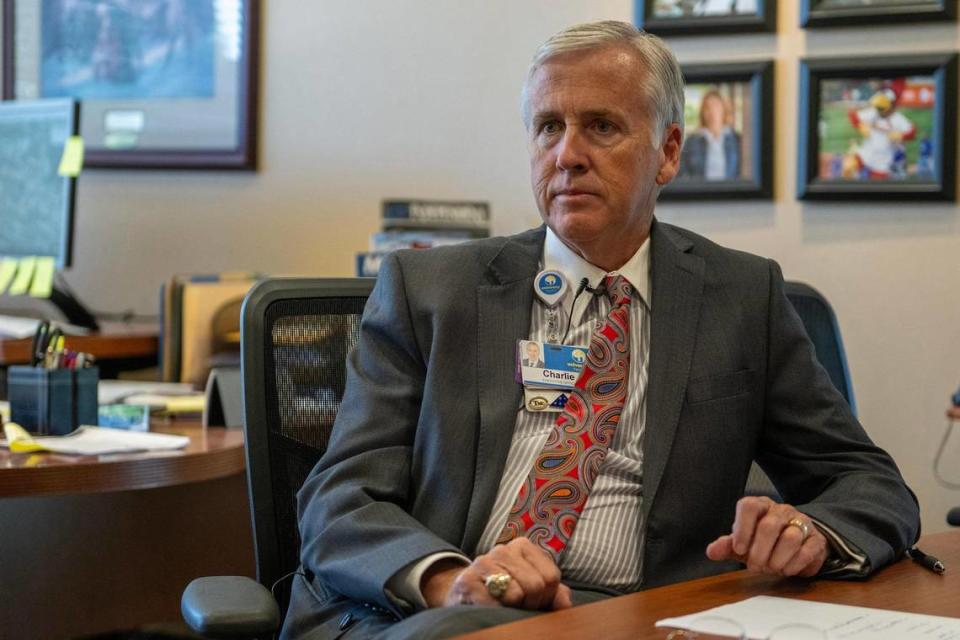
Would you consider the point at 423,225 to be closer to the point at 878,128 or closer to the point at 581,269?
the point at 878,128

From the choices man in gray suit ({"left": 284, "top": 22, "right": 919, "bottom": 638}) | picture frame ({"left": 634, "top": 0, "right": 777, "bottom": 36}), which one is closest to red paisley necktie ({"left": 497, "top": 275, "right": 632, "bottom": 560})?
man in gray suit ({"left": 284, "top": 22, "right": 919, "bottom": 638})

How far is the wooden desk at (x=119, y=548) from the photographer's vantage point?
2.43 m

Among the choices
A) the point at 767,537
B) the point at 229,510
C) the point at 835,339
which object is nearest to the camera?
the point at 767,537

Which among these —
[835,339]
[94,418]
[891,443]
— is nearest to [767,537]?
[835,339]

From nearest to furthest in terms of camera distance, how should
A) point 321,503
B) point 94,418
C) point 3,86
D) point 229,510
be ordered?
point 321,503
point 94,418
point 229,510
point 3,86

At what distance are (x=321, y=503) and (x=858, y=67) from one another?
2.04 m

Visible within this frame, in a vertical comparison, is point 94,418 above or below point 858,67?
below

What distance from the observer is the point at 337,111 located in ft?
12.2

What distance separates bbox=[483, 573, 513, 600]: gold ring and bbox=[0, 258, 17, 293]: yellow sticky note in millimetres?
2729

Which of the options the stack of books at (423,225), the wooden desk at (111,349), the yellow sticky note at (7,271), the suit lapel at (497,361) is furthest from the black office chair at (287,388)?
the yellow sticky note at (7,271)

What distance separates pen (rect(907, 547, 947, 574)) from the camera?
1.43m

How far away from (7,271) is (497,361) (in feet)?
7.88

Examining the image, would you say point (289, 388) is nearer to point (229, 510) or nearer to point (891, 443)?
point (229, 510)

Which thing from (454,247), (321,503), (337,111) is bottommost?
(321,503)
